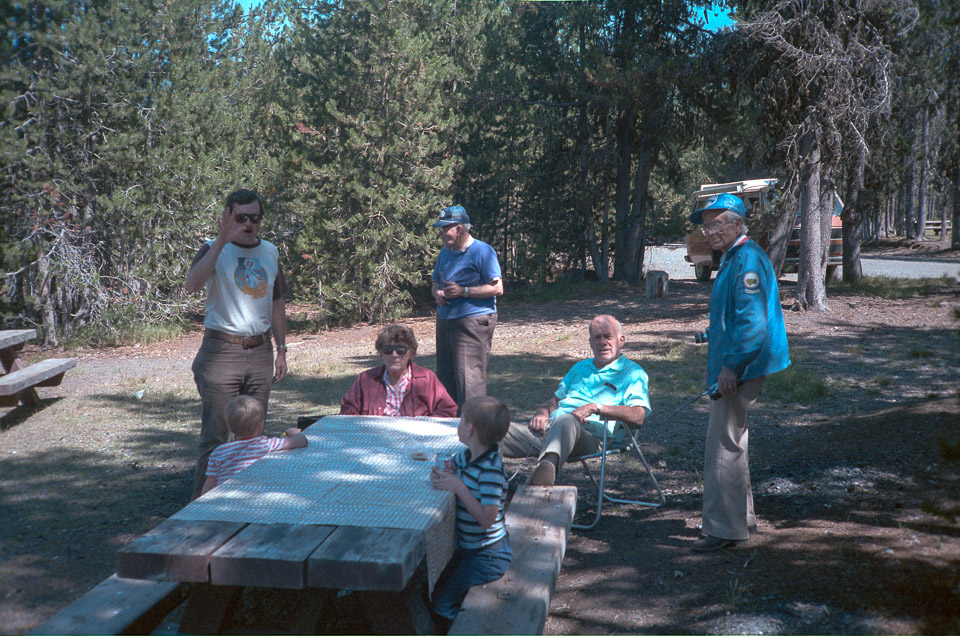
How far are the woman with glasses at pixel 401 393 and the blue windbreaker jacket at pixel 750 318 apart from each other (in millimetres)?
1586

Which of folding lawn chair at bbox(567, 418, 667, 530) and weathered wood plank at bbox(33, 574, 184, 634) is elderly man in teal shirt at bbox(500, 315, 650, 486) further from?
weathered wood plank at bbox(33, 574, 184, 634)

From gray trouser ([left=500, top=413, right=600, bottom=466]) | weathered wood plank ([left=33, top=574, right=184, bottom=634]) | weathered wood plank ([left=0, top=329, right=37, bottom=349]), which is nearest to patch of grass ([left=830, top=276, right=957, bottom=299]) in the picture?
gray trouser ([left=500, top=413, right=600, bottom=466])

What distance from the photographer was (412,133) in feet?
44.8

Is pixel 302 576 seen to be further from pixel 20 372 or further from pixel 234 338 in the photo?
pixel 20 372

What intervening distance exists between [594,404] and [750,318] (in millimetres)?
1029

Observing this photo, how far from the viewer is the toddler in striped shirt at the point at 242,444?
137 inches

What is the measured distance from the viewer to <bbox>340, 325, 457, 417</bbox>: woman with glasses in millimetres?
4441

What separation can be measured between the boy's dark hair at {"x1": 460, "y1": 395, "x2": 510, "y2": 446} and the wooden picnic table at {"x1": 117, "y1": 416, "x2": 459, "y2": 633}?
263 mm

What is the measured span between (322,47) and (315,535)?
531 inches

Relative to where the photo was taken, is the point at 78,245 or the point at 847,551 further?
the point at 78,245

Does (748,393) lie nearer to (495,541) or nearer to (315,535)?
(495,541)

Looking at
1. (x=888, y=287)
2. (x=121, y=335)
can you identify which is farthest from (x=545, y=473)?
(x=888, y=287)

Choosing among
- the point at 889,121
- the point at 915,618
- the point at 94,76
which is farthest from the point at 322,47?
the point at 915,618

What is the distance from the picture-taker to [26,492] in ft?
17.0
